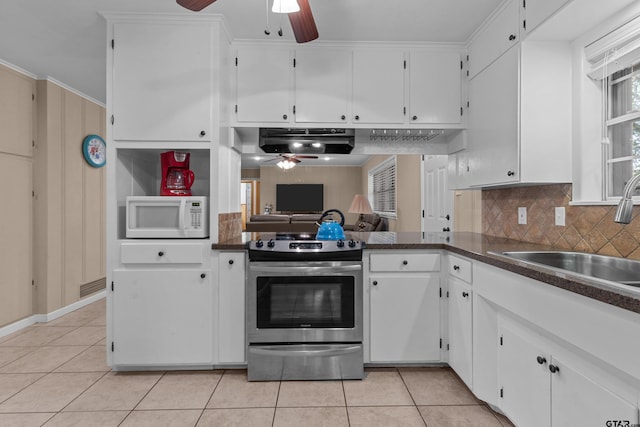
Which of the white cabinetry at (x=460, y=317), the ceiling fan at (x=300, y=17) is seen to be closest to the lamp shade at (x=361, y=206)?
the white cabinetry at (x=460, y=317)

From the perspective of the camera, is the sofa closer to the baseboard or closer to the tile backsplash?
the baseboard

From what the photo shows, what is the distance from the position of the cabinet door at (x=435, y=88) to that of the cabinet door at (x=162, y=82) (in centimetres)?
145

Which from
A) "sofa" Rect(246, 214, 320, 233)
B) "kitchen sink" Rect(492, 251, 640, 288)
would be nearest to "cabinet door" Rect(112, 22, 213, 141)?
"kitchen sink" Rect(492, 251, 640, 288)

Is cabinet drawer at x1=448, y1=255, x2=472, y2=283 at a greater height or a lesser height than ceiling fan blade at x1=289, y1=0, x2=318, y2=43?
lesser

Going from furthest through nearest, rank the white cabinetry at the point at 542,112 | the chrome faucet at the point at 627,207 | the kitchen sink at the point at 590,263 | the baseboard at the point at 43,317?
the baseboard at the point at 43,317 < the white cabinetry at the point at 542,112 < the kitchen sink at the point at 590,263 < the chrome faucet at the point at 627,207

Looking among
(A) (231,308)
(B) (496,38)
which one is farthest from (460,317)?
(B) (496,38)

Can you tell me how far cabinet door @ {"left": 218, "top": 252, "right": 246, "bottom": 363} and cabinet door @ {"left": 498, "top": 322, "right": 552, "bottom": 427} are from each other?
1.53 m

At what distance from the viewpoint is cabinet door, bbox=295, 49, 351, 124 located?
2.57m

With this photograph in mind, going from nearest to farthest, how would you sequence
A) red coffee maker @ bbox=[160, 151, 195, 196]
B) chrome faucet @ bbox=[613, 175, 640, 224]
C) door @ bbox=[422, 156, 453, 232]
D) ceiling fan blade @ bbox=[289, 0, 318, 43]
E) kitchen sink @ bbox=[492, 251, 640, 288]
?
chrome faucet @ bbox=[613, 175, 640, 224]
kitchen sink @ bbox=[492, 251, 640, 288]
ceiling fan blade @ bbox=[289, 0, 318, 43]
red coffee maker @ bbox=[160, 151, 195, 196]
door @ bbox=[422, 156, 453, 232]

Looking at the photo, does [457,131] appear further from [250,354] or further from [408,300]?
[250,354]

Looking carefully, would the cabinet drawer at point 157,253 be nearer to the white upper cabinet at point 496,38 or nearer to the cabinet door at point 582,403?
the cabinet door at point 582,403

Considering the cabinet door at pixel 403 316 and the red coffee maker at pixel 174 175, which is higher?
the red coffee maker at pixel 174 175

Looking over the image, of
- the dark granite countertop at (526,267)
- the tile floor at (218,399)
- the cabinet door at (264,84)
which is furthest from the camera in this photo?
the cabinet door at (264,84)

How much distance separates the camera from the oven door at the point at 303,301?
7.45 feet
